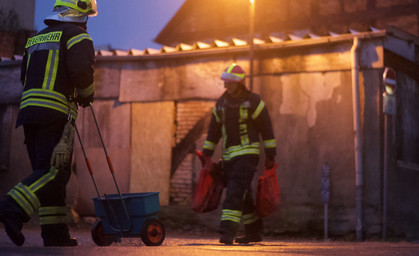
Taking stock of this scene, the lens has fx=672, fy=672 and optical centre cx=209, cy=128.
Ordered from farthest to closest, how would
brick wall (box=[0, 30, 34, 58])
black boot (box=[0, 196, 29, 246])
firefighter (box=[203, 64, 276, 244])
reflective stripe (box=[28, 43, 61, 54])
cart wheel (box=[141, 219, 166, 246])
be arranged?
1. brick wall (box=[0, 30, 34, 58])
2. firefighter (box=[203, 64, 276, 244])
3. cart wheel (box=[141, 219, 166, 246])
4. reflective stripe (box=[28, 43, 61, 54])
5. black boot (box=[0, 196, 29, 246])

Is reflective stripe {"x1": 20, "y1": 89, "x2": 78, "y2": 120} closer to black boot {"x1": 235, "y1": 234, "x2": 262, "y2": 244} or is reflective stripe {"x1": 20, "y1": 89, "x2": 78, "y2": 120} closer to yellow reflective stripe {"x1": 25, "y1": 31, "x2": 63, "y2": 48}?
yellow reflective stripe {"x1": 25, "y1": 31, "x2": 63, "y2": 48}

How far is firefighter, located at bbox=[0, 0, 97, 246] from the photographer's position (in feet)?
18.1

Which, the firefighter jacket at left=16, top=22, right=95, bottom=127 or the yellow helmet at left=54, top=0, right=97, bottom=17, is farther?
the yellow helmet at left=54, top=0, right=97, bottom=17

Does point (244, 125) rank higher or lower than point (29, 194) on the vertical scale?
higher

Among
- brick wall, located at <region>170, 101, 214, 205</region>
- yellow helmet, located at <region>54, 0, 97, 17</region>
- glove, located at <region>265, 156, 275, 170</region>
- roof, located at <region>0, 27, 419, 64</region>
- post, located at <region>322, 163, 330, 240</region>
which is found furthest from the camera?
brick wall, located at <region>170, 101, 214, 205</region>

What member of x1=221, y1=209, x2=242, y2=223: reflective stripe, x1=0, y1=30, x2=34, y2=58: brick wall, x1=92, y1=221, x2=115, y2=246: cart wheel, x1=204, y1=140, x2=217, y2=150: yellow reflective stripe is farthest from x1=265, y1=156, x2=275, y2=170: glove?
x1=0, y1=30, x2=34, y2=58: brick wall

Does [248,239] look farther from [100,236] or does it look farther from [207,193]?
[100,236]

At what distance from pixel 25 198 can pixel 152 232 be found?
155 centimetres

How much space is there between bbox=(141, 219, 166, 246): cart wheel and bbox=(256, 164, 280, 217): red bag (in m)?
1.87

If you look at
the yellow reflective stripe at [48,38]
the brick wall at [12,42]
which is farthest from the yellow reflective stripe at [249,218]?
the brick wall at [12,42]

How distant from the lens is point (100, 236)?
662 cm

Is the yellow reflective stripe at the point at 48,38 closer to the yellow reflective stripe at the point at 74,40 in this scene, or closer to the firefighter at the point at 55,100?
the firefighter at the point at 55,100

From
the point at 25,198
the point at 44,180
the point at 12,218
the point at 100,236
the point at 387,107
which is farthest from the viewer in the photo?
the point at 387,107

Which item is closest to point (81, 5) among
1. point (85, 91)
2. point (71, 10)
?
point (71, 10)
